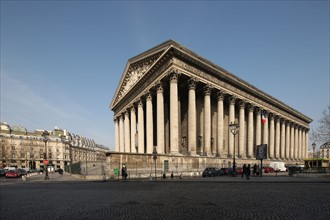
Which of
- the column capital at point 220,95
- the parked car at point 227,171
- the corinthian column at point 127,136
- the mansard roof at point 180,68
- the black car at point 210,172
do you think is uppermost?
the mansard roof at point 180,68

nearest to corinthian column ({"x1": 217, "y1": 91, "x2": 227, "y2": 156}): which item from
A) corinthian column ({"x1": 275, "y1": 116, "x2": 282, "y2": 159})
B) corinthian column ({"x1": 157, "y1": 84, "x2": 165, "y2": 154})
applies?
corinthian column ({"x1": 157, "y1": 84, "x2": 165, "y2": 154})

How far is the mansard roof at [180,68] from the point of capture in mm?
40281

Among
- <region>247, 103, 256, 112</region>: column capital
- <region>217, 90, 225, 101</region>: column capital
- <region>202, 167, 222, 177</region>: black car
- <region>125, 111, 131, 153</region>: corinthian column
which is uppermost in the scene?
<region>217, 90, 225, 101</region>: column capital

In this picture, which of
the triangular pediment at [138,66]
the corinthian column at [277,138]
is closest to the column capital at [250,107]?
the corinthian column at [277,138]

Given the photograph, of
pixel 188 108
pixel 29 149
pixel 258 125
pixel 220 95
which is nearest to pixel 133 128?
pixel 188 108

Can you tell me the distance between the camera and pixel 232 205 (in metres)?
10.9

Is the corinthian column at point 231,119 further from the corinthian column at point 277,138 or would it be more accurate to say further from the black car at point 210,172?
the corinthian column at point 277,138

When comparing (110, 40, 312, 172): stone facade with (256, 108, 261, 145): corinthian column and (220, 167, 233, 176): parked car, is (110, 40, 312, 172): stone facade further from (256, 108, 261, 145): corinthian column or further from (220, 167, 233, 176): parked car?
(220, 167, 233, 176): parked car

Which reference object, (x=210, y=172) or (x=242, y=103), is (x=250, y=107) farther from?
(x=210, y=172)

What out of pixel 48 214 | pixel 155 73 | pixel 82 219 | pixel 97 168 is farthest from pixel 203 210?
pixel 155 73

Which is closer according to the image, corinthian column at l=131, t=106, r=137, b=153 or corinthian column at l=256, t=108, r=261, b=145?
corinthian column at l=131, t=106, r=137, b=153

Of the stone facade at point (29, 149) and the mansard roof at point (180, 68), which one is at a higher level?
the mansard roof at point (180, 68)

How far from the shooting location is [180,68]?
40.3 m

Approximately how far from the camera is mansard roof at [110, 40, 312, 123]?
40281mm
